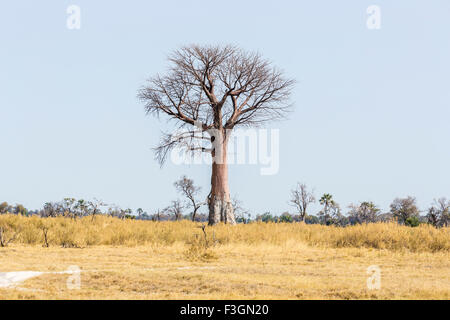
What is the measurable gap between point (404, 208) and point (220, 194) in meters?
54.7

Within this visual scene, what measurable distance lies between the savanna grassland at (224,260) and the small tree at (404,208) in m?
53.1

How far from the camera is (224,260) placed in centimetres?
1415

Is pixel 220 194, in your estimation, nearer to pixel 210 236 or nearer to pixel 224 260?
pixel 210 236

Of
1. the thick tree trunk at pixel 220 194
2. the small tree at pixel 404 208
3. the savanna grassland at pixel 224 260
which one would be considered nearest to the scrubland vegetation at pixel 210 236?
the savanna grassland at pixel 224 260

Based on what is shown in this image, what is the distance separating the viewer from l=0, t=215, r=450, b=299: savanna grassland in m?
8.87

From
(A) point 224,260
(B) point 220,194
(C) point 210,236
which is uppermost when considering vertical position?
(B) point 220,194

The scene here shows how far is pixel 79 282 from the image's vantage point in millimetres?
9625

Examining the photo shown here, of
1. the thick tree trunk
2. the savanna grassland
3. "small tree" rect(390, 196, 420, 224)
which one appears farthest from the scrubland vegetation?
"small tree" rect(390, 196, 420, 224)

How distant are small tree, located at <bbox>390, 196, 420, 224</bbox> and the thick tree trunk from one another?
47.6m

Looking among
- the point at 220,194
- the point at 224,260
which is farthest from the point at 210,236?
the point at 220,194

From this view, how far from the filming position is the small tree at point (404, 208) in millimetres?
71812
